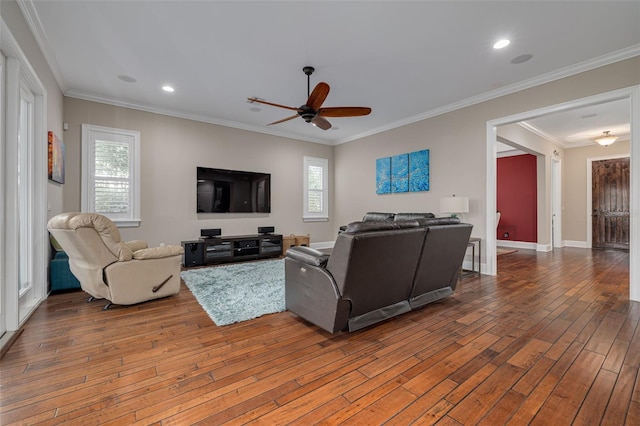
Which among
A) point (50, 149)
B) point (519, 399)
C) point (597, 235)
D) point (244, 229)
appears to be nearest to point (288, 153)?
point (244, 229)

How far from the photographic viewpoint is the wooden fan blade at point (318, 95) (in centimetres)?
322

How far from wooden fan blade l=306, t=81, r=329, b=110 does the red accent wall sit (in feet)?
23.5

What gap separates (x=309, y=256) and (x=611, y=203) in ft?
30.2

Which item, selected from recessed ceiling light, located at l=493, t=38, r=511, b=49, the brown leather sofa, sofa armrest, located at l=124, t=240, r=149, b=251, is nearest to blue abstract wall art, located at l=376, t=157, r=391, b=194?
recessed ceiling light, located at l=493, t=38, r=511, b=49

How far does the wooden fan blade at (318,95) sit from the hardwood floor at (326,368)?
2.50m

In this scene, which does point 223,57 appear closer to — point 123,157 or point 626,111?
point 123,157

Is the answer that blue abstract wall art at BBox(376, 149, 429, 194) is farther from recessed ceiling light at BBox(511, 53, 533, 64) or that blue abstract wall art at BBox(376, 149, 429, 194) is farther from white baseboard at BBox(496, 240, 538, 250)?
white baseboard at BBox(496, 240, 538, 250)

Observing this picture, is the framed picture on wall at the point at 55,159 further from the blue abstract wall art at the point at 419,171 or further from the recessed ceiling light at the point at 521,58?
the recessed ceiling light at the point at 521,58

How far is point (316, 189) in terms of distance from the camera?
7641mm

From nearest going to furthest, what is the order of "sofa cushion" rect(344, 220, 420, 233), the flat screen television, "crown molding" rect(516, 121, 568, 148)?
1. "sofa cushion" rect(344, 220, 420, 233)
2. the flat screen television
3. "crown molding" rect(516, 121, 568, 148)

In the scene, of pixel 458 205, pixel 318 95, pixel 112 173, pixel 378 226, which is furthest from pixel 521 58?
pixel 112 173

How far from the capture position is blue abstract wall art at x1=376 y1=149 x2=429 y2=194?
5723 mm

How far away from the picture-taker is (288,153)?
7.12 metres

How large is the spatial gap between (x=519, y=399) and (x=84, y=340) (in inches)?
124
